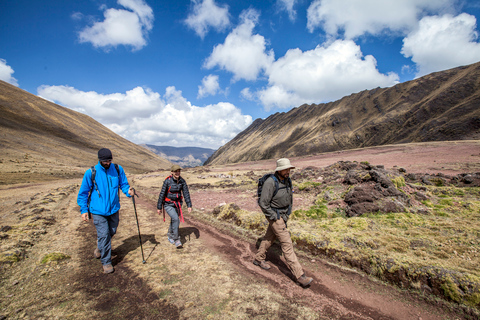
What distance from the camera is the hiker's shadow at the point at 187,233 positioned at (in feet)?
24.0

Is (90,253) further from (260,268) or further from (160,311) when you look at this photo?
(260,268)

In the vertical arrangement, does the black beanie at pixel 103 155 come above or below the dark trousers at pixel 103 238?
above

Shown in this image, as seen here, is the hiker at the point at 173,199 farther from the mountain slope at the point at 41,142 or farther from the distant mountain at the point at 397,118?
the distant mountain at the point at 397,118

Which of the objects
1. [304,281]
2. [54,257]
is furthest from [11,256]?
[304,281]

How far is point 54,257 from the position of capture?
5.53 m

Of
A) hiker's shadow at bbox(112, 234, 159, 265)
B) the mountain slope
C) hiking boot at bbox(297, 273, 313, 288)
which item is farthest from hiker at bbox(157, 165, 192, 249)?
the mountain slope

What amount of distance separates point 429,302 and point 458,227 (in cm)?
317

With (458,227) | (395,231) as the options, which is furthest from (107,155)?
(458,227)

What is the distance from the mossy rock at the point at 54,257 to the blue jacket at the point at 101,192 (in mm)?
1836

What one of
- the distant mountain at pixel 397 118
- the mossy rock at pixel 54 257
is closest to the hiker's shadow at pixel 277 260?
the mossy rock at pixel 54 257

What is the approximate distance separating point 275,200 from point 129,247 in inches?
202

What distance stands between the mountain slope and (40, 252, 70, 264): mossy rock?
36.9 metres

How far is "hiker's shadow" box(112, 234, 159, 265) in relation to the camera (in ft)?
19.3

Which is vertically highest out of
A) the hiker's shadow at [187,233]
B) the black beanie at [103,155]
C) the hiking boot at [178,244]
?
the black beanie at [103,155]
